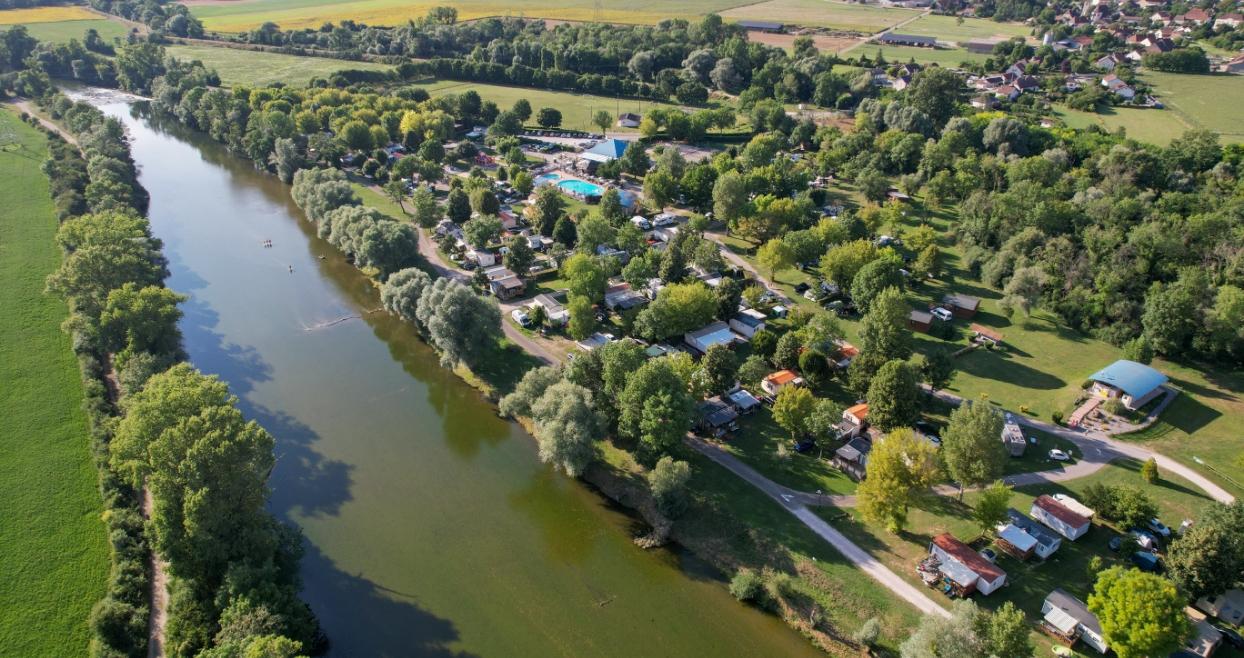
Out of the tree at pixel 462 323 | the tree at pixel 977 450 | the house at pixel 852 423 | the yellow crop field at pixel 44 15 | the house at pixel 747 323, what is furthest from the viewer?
the yellow crop field at pixel 44 15

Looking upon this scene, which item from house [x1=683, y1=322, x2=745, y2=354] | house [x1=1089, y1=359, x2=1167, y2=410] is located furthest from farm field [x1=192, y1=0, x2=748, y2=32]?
house [x1=1089, y1=359, x2=1167, y2=410]

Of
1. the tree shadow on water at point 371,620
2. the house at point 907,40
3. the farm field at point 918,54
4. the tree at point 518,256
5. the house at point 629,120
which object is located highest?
the house at point 907,40

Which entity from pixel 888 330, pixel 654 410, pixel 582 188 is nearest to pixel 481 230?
pixel 582 188

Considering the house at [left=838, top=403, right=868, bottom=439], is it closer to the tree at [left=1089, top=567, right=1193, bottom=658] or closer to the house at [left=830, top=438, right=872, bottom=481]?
the house at [left=830, top=438, right=872, bottom=481]

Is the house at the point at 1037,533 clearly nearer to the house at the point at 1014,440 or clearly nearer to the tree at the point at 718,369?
the house at the point at 1014,440

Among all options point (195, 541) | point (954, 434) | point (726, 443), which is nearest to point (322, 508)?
point (195, 541)

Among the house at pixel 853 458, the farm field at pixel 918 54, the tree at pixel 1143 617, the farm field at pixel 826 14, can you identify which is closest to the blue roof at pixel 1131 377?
the house at pixel 853 458
